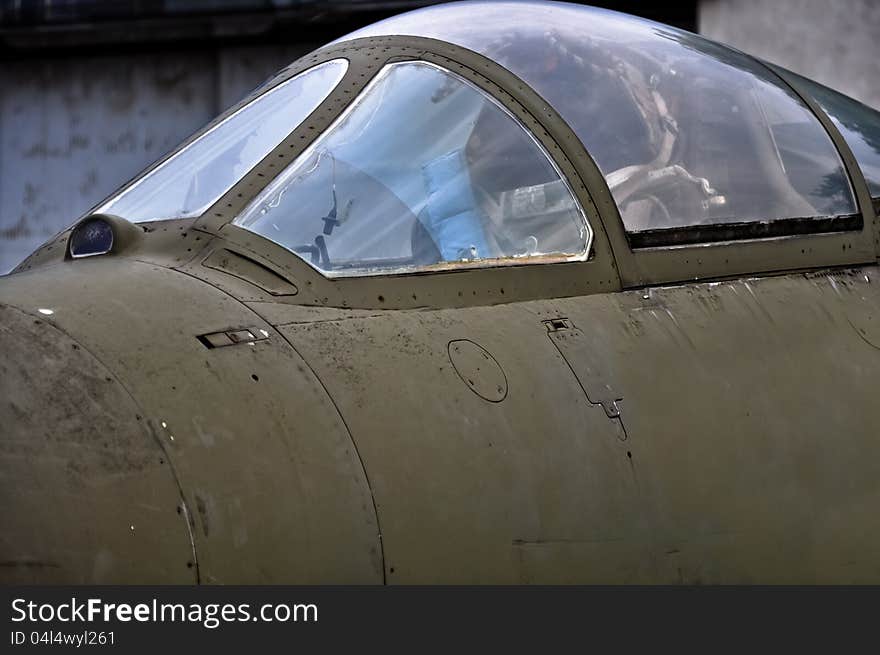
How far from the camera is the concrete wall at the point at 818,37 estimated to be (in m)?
14.7

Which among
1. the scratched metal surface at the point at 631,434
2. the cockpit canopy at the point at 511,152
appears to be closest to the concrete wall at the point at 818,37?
the cockpit canopy at the point at 511,152

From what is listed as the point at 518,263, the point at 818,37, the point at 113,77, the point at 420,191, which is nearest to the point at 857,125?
the point at 518,263

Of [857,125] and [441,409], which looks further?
[857,125]

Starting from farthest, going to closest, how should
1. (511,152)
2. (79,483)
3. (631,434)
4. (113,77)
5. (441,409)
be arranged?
(113,77)
(511,152)
(631,434)
(441,409)
(79,483)

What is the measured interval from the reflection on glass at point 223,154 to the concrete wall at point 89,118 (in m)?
14.0

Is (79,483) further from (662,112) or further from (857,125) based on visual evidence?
(857,125)

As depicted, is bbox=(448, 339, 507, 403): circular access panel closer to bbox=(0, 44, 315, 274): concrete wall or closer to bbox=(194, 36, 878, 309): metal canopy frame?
bbox=(194, 36, 878, 309): metal canopy frame

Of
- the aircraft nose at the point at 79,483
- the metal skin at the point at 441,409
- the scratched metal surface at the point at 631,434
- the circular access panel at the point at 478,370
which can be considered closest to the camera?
the aircraft nose at the point at 79,483

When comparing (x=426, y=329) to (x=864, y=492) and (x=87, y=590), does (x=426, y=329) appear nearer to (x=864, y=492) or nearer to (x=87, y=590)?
(x=87, y=590)

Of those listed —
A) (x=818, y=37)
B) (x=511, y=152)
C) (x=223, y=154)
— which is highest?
(x=818, y=37)

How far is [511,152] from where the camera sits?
12.3ft

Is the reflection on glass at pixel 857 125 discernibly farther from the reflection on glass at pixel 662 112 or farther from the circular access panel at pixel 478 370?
the circular access panel at pixel 478 370

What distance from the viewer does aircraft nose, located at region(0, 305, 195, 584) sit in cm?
233

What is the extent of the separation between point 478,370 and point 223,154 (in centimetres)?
118
